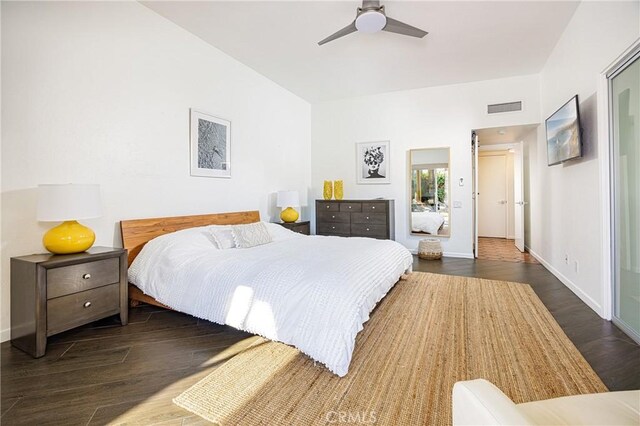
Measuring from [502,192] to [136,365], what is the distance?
8229 mm

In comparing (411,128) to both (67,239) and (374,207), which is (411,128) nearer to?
(374,207)

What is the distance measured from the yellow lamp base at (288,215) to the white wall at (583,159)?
3.71 m

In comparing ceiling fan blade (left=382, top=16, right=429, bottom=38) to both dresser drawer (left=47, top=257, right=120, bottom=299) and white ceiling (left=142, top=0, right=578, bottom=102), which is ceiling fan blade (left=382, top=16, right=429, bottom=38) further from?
dresser drawer (left=47, top=257, right=120, bottom=299)

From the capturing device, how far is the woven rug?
4.91ft

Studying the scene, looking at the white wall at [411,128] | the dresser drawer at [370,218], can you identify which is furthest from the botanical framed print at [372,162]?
the dresser drawer at [370,218]

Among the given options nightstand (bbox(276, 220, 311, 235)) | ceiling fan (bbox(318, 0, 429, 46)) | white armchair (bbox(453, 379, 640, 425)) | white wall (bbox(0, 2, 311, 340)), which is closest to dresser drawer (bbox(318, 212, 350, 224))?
nightstand (bbox(276, 220, 311, 235))

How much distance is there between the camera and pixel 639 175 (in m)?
2.16

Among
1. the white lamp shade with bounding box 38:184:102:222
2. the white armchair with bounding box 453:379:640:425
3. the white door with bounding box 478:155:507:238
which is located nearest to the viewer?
the white armchair with bounding box 453:379:640:425

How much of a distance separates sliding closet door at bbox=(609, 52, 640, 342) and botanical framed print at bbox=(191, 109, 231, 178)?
4.11 meters

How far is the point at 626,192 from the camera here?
2354mm

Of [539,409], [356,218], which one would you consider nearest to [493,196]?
[356,218]

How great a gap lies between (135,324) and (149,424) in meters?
1.38

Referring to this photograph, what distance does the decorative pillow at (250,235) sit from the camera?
3.14 meters

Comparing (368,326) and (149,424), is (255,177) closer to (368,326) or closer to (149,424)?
(368,326)
